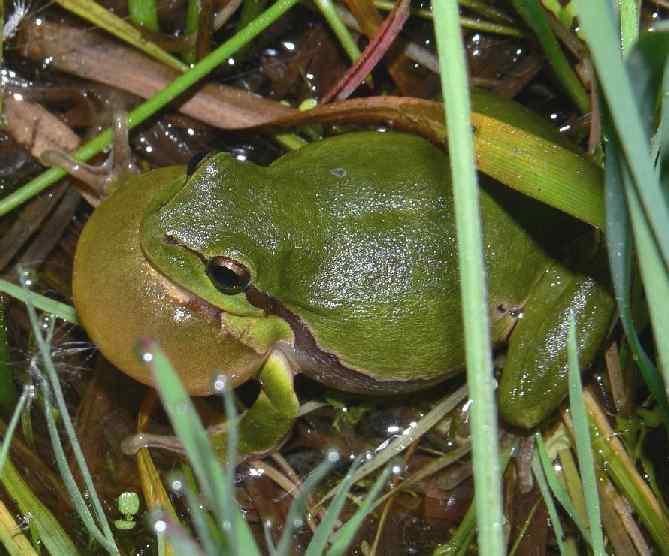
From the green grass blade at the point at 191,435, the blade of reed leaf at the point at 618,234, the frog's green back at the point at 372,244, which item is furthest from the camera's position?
the frog's green back at the point at 372,244

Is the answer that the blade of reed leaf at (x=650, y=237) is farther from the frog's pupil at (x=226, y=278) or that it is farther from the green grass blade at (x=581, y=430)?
the frog's pupil at (x=226, y=278)

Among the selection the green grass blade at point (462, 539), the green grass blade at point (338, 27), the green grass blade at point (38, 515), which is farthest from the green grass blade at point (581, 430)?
the green grass blade at point (338, 27)

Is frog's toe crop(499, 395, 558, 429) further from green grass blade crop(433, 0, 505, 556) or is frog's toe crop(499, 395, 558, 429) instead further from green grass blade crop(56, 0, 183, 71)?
green grass blade crop(56, 0, 183, 71)

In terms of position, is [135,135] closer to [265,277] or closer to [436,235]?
[265,277]

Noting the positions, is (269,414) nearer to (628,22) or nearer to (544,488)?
(544,488)

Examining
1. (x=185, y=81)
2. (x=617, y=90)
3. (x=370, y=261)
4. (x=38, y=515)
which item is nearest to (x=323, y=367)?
(x=370, y=261)

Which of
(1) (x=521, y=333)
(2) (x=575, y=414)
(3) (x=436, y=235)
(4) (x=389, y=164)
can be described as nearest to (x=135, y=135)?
(4) (x=389, y=164)

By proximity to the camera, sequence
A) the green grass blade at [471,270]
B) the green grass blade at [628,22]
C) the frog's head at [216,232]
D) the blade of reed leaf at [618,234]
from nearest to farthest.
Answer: the green grass blade at [471,270], the blade of reed leaf at [618,234], the green grass blade at [628,22], the frog's head at [216,232]
